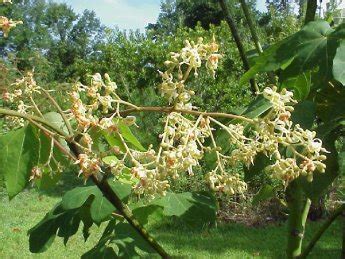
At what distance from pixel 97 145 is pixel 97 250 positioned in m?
0.42

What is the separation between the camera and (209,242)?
6840mm

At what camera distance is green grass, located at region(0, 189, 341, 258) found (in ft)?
20.8

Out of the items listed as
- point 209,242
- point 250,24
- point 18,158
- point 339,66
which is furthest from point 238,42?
point 209,242

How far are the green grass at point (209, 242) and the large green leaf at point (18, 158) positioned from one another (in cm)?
510

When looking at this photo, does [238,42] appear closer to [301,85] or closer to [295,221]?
[301,85]

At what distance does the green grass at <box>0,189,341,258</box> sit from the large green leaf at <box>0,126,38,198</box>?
5105 mm

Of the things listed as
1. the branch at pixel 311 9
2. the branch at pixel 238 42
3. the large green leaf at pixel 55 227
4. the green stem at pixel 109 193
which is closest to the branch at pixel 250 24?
the branch at pixel 238 42

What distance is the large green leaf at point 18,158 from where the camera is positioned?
95 centimetres

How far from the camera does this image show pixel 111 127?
84 cm

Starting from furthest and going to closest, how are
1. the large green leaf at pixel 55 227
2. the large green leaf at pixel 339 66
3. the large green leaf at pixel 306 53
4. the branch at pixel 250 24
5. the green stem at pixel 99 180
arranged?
the branch at pixel 250 24
the large green leaf at pixel 55 227
the large green leaf at pixel 306 53
the large green leaf at pixel 339 66
the green stem at pixel 99 180

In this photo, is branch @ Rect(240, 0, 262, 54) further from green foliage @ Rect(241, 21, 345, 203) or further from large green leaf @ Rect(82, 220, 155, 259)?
large green leaf @ Rect(82, 220, 155, 259)

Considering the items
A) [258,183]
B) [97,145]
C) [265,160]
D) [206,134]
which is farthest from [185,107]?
[258,183]

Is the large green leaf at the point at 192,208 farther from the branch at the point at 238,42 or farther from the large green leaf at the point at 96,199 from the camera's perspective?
the branch at the point at 238,42

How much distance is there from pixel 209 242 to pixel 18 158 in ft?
19.9
